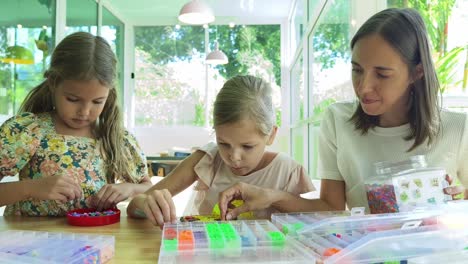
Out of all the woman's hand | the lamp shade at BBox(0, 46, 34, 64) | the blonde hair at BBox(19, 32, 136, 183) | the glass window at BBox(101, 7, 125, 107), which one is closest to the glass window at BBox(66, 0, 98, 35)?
the glass window at BBox(101, 7, 125, 107)

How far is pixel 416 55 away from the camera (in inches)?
40.5

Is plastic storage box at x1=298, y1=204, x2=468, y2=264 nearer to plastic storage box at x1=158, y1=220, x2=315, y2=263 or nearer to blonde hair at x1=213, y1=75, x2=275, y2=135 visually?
plastic storage box at x1=158, y1=220, x2=315, y2=263

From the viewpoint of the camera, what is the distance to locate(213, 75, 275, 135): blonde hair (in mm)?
1028

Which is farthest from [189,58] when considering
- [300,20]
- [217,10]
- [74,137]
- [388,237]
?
[388,237]

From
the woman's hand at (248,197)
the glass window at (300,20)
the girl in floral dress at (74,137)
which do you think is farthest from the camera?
the glass window at (300,20)

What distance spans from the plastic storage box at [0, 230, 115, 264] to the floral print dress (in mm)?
463

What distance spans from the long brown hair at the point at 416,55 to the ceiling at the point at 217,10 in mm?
4481

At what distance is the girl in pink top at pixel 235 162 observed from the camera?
101 centimetres

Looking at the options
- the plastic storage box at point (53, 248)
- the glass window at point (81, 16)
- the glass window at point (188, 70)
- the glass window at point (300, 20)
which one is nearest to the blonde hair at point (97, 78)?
the plastic storage box at point (53, 248)

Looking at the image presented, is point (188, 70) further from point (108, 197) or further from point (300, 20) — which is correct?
point (108, 197)

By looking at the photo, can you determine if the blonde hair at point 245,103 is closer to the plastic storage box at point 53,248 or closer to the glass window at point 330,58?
the plastic storage box at point 53,248

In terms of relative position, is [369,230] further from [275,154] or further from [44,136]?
[44,136]

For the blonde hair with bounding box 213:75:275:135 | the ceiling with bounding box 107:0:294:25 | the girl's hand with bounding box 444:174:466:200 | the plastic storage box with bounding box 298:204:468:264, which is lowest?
the plastic storage box with bounding box 298:204:468:264

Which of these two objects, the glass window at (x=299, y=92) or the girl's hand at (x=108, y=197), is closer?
the girl's hand at (x=108, y=197)
